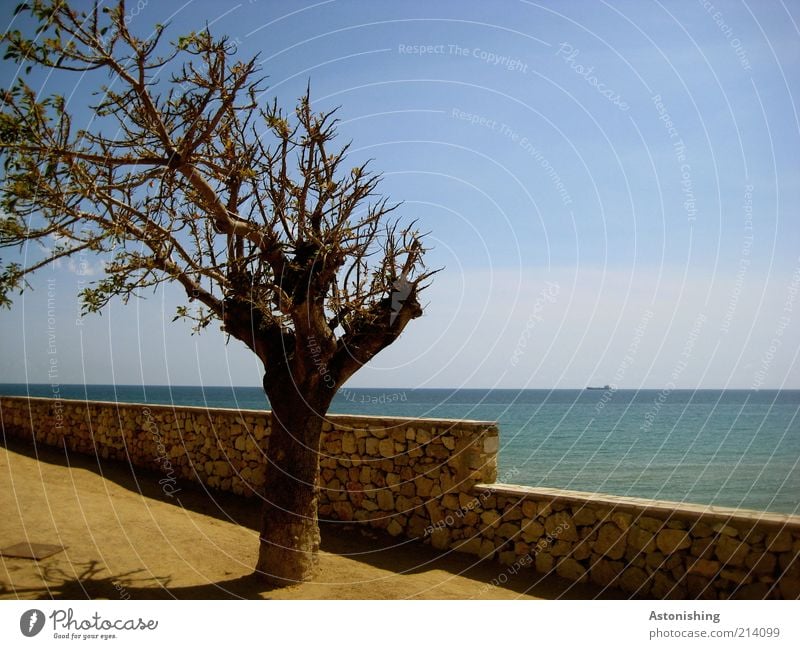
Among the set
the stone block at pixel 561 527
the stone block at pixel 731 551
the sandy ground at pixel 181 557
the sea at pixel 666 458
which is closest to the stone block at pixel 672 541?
the stone block at pixel 731 551

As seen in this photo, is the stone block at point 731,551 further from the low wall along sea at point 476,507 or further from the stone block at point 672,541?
the stone block at point 672,541

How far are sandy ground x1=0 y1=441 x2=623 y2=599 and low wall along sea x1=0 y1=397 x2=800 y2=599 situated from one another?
0.27 meters

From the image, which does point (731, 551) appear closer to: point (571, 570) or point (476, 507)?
point (571, 570)

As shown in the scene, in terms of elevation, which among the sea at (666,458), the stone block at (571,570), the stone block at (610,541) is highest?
the stone block at (610,541)

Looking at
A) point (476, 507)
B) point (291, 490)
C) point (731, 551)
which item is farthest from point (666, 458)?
point (291, 490)

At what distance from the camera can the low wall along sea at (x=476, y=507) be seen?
5.73 metres

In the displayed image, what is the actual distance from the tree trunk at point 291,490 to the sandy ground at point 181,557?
0.69 feet

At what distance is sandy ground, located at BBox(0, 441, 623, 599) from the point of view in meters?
6.18

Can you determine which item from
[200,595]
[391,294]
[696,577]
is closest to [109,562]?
[200,595]

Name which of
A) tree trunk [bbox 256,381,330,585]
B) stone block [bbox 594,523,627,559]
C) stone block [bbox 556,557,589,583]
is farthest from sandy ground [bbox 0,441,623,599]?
stone block [bbox 594,523,627,559]

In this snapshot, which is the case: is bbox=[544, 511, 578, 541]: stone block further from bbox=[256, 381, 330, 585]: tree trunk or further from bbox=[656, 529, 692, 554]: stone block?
bbox=[256, 381, 330, 585]: tree trunk

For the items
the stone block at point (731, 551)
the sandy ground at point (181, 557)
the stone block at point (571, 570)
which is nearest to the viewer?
the stone block at point (731, 551)

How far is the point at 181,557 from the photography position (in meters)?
7.07
